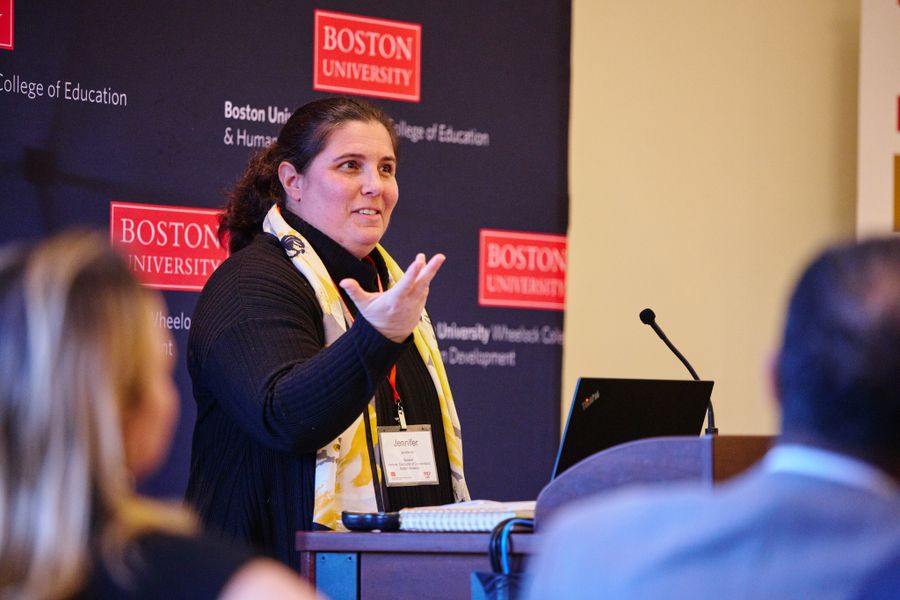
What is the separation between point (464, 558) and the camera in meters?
1.88

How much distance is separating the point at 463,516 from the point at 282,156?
124 cm

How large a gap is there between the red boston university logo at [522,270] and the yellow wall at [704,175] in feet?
0.37

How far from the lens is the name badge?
2.58 meters

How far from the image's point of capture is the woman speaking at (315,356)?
2.20m

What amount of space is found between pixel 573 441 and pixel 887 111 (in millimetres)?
2983

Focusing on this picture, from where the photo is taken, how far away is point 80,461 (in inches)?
36.5

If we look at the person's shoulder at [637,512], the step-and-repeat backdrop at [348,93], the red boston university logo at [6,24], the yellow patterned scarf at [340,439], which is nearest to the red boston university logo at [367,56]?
the step-and-repeat backdrop at [348,93]

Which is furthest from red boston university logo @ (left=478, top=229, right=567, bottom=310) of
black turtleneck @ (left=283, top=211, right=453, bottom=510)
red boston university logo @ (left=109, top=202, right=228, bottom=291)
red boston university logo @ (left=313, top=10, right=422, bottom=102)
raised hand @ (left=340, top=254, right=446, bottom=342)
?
raised hand @ (left=340, top=254, right=446, bottom=342)

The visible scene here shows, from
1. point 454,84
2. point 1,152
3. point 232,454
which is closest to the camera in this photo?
point 232,454

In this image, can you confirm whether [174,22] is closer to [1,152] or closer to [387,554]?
[1,152]

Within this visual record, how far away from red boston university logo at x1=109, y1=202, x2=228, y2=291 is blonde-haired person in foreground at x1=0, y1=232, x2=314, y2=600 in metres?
2.51

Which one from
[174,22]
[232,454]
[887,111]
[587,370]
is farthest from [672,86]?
[232,454]

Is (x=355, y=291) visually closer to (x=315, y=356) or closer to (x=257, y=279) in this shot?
(x=315, y=356)

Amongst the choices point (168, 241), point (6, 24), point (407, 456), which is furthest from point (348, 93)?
point (407, 456)
